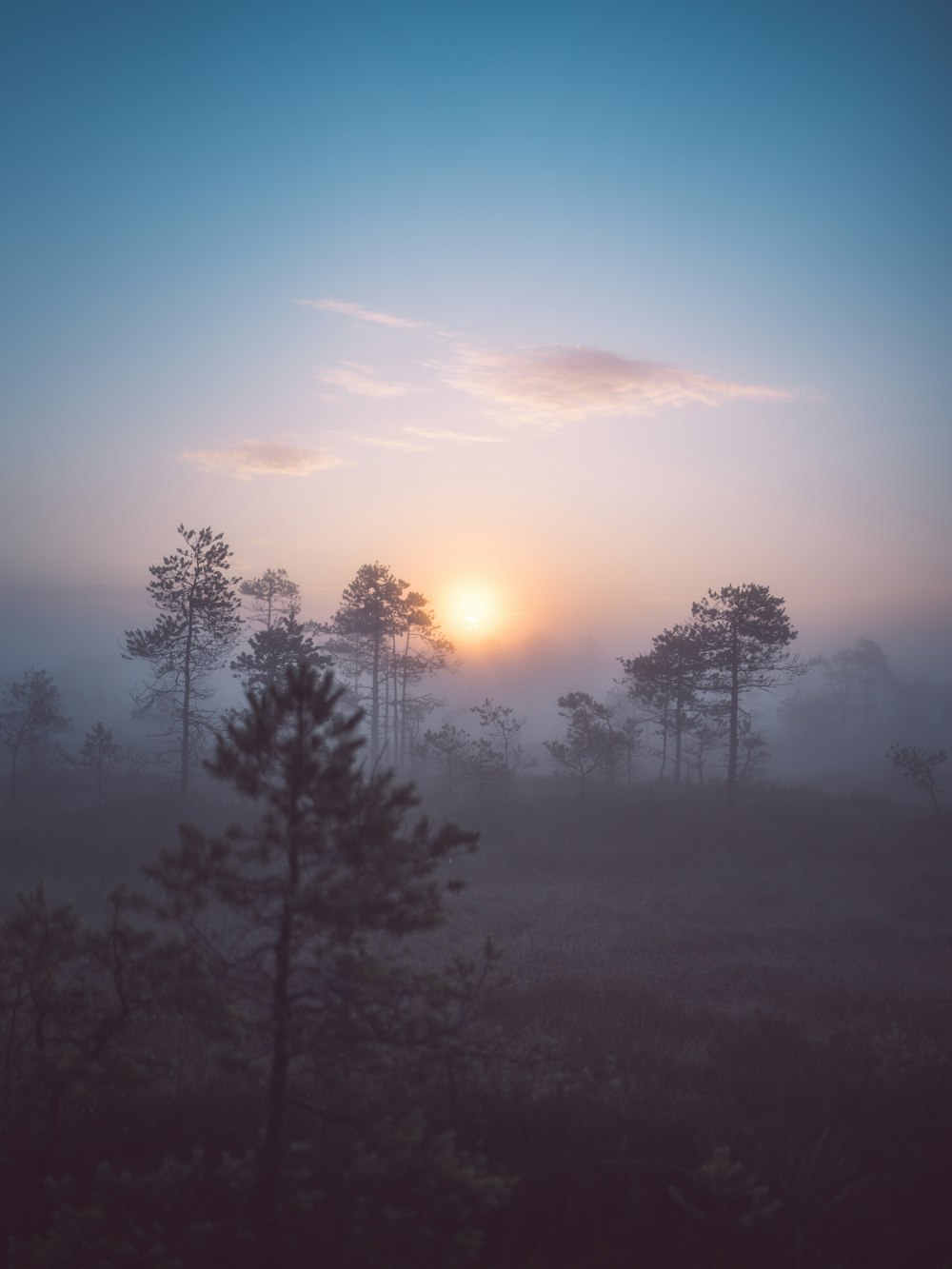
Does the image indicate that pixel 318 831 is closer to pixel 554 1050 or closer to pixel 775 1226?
pixel 554 1050

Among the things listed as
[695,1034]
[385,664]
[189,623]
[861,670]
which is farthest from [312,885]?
[861,670]

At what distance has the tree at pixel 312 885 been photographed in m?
4.31

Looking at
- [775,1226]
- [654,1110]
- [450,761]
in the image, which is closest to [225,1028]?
[775,1226]

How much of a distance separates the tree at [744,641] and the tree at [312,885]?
23.2 metres

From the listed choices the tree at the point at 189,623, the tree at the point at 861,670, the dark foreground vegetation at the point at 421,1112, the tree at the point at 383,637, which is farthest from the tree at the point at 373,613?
the tree at the point at 861,670

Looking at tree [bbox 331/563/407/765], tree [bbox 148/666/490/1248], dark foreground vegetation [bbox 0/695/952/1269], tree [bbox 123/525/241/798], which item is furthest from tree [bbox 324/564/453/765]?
tree [bbox 148/666/490/1248]

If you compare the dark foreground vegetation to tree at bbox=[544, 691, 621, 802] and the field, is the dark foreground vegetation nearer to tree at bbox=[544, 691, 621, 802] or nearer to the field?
the field

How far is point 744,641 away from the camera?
25812mm

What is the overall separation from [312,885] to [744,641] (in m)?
24.4

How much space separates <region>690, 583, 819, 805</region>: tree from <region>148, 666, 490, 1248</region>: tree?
2321cm

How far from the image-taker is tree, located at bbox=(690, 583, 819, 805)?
997 inches

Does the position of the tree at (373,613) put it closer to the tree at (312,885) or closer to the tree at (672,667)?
the tree at (672,667)

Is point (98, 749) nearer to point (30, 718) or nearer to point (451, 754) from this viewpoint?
point (30, 718)

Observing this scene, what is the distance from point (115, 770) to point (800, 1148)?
111 feet
